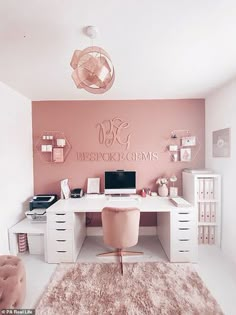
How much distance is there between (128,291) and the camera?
190 cm

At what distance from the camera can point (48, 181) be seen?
125 inches

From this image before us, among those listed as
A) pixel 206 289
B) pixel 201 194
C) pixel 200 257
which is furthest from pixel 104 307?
pixel 201 194

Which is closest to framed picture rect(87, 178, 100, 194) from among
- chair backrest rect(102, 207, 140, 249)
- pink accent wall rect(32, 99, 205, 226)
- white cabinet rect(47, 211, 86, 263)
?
pink accent wall rect(32, 99, 205, 226)

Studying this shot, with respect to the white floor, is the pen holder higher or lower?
higher

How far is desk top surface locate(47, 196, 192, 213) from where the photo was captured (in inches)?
94.2

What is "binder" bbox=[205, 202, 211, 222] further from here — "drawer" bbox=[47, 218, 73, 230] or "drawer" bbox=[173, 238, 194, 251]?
"drawer" bbox=[47, 218, 73, 230]

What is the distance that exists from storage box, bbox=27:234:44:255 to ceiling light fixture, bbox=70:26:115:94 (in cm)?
224

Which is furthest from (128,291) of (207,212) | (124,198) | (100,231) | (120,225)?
(207,212)

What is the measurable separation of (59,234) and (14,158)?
49.6 inches

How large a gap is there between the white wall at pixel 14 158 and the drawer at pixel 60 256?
625 mm

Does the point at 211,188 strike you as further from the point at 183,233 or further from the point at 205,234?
the point at 183,233

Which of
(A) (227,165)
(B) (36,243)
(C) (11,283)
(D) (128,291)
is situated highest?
(A) (227,165)

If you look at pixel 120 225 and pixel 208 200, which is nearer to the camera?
pixel 120 225

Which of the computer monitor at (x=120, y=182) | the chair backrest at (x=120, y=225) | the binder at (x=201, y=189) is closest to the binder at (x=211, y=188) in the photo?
the binder at (x=201, y=189)
